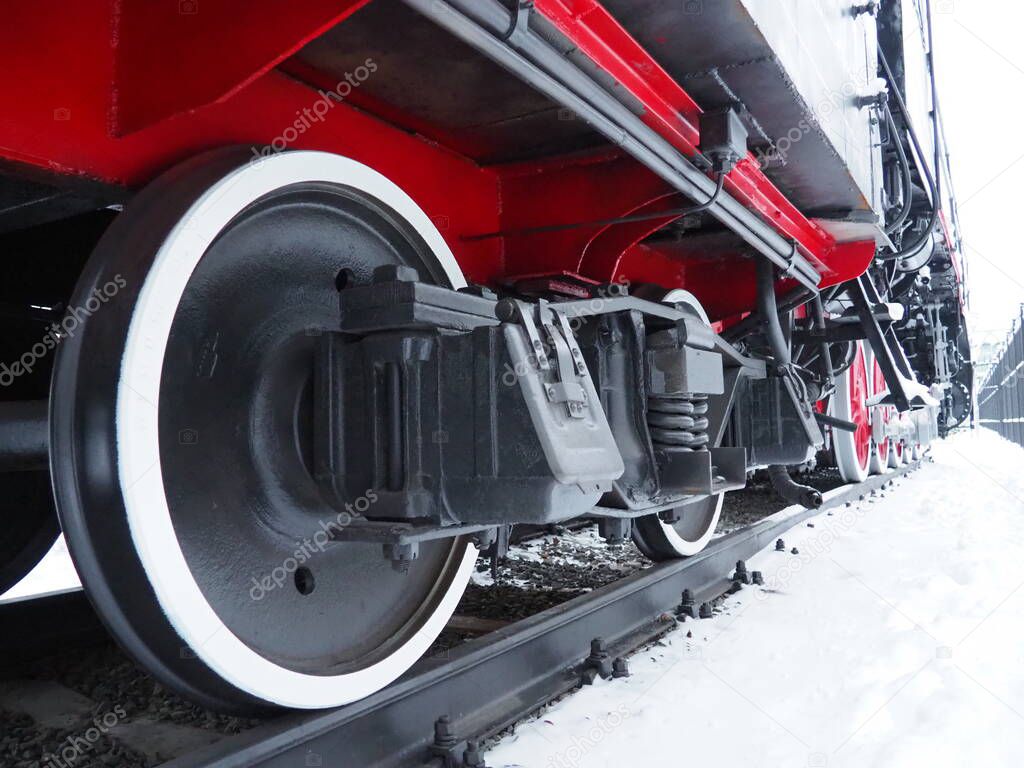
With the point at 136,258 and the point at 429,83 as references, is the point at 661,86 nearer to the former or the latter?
the point at 429,83

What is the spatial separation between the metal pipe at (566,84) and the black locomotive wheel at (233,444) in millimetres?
417

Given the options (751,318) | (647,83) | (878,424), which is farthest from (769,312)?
(878,424)

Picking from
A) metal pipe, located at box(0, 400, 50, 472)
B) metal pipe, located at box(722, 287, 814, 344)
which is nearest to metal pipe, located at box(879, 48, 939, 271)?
metal pipe, located at box(722, 287, 814, 344)

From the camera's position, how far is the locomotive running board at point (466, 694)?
4.50ft

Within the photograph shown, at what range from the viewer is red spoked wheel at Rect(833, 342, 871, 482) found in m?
6.11

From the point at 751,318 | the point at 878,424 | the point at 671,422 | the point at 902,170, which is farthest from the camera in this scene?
the point at 878,424

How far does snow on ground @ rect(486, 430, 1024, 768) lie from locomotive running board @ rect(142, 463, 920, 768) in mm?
79

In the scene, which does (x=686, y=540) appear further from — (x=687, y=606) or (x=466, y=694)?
(x=466, y=694)

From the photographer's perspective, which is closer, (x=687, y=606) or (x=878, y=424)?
(x=687, y=606)

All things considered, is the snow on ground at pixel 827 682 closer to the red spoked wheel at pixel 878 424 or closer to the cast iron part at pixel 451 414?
the cast iron part at pixel 451 414

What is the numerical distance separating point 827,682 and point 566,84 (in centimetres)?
166

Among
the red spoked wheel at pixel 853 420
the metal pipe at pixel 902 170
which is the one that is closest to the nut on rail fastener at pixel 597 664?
the metal pipe at pixel 902 170

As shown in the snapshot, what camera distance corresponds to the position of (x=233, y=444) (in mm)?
1449

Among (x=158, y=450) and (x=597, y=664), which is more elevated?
(x=158, y=450)
